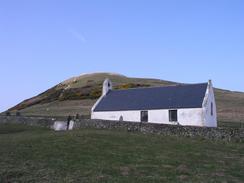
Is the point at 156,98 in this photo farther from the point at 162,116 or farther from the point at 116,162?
the point at 116,162

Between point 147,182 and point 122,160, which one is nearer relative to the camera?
point 147,182

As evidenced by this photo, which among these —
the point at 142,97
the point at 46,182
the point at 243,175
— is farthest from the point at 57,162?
the point at 142,97

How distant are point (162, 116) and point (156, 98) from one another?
344 cm

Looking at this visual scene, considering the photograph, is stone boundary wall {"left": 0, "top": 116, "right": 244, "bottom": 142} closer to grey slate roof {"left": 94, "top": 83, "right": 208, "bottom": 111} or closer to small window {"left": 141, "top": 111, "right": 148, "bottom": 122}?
small window {"left": 141, "top": 111, "right": 148, "bottom": 122}

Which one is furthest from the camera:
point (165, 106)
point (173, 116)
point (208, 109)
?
point (165, 106)

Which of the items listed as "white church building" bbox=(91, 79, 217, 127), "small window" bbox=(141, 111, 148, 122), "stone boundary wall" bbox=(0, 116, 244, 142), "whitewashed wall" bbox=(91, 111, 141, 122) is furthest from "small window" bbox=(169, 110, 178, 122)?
"stone boundary wall" bbox=(0, 116, 244, 142)

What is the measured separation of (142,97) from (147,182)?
33318 millimetres

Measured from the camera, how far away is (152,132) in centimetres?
3166

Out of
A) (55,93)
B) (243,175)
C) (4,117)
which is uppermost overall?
(55,93)

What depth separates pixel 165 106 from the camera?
41.1m

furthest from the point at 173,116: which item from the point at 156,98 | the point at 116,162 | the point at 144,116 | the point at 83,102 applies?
the point at 83,102

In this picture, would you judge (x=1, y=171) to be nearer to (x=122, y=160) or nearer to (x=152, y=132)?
(x=122, y=160)

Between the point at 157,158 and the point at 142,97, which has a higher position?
the point at 142,97

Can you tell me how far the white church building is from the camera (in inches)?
1535
